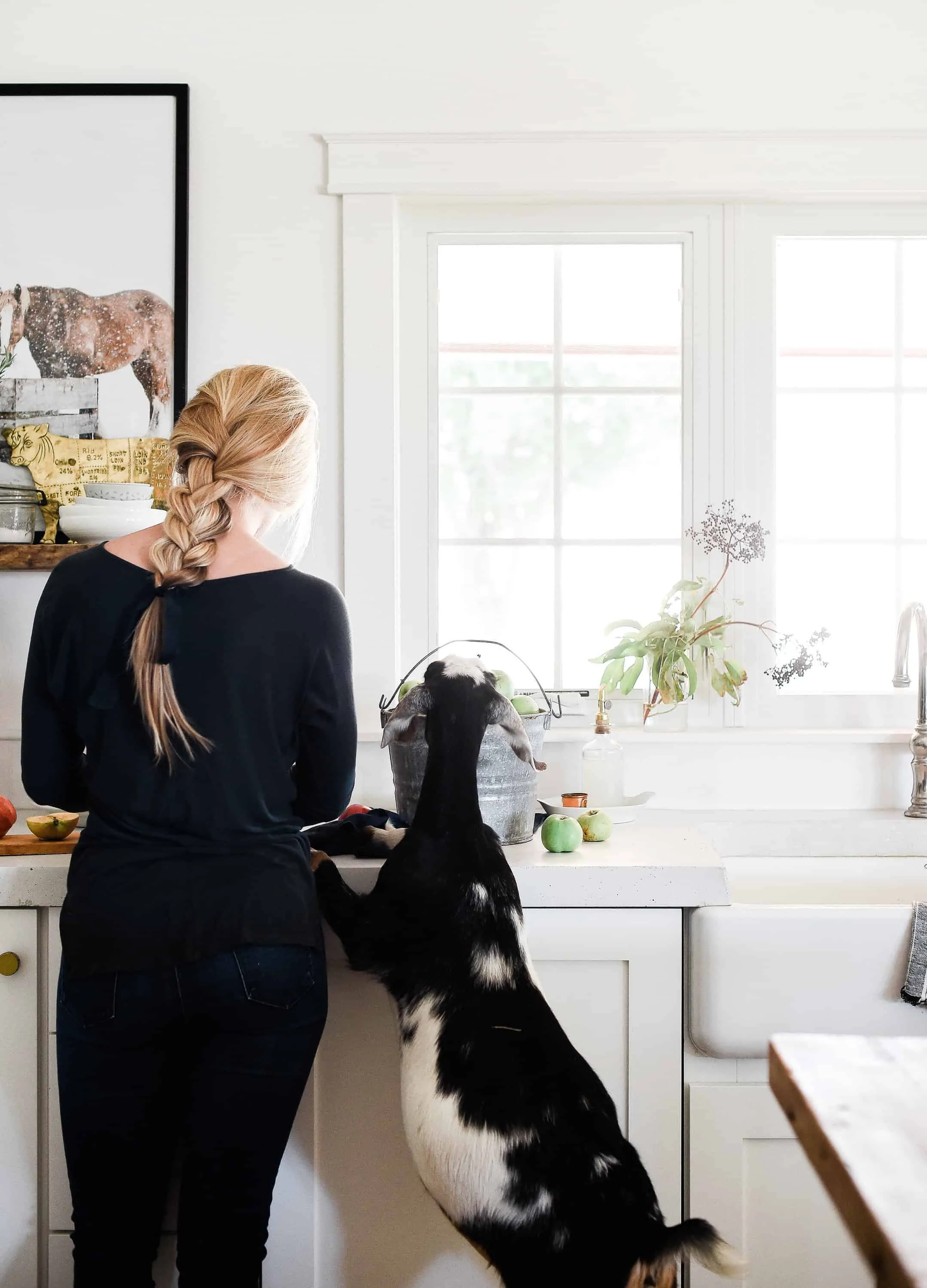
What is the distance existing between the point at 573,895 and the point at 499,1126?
0.41 m

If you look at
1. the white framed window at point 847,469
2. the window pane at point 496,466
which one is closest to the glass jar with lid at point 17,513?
the window pane at point 496,466

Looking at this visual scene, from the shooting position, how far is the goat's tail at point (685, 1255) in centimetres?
111

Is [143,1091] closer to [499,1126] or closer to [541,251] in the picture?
[499,1126]

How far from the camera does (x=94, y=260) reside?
2.16 meters

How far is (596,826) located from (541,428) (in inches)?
36.8

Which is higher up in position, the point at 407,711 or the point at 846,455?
the point at 846,455

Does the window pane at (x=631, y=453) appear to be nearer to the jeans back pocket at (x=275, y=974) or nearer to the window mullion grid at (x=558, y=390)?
the window mullion grid at (x=558, y=390)

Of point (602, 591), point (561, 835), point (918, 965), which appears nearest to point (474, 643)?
point (602, 591)

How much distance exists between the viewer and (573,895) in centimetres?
158

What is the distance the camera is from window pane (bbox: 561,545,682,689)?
2.28m

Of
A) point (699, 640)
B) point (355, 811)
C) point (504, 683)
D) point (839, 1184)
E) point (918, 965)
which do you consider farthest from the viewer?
point (699, 640)

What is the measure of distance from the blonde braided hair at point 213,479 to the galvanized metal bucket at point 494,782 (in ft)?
1.59

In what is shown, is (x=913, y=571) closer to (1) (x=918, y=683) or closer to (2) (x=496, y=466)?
(1) (x=918, y=683)

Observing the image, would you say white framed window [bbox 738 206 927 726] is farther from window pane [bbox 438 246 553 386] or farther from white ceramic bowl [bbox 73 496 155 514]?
white ceramic bowl [bbox 73 496 155 514]
